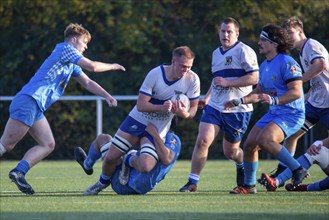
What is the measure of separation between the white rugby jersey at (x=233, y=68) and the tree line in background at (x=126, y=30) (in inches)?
399

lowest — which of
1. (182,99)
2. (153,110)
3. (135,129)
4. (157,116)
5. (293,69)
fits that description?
(135,129)

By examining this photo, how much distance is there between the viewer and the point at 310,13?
872 inches

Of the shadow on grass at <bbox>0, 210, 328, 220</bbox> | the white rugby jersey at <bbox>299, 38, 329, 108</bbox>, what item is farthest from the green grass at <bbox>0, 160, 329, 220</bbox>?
the white rugby jersey at <bbox>299, 38, 329, 108</bbox>

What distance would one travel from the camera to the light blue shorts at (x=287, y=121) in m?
10.2

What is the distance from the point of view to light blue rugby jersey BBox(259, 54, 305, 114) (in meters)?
10.1

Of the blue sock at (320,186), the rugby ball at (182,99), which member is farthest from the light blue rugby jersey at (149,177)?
the blue sock at (320,186)

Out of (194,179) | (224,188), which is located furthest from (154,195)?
(224,188)

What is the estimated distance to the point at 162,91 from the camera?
32.3 ft

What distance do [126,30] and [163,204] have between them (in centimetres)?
1365

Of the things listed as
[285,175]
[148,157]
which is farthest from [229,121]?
[148,157]

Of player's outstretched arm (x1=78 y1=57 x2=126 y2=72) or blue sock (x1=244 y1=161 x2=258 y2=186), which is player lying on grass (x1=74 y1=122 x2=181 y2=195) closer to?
player's outstretched arm (x1=78 y1=57 x2=126 y2=72)

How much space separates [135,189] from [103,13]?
41.9 ft

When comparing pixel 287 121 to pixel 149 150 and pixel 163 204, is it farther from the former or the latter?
pixel 163 204

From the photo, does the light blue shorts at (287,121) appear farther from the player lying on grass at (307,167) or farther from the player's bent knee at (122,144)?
the player's bent knee at (122,144)
